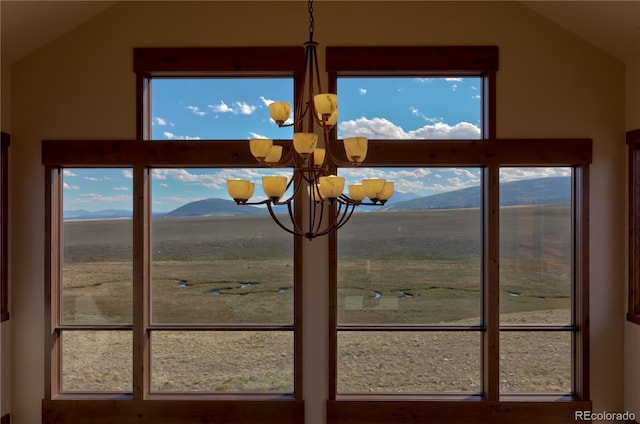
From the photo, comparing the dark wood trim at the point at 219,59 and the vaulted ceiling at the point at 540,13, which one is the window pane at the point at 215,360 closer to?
the dark wood trim at the point at 219,59

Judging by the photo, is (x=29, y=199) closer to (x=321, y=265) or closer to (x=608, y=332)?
(x=321, y=265)

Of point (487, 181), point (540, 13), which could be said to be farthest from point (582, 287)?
point (540, 13)

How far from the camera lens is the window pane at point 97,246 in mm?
3590

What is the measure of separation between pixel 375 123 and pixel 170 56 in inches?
68.2

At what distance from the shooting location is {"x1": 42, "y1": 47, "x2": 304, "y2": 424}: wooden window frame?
3453mm

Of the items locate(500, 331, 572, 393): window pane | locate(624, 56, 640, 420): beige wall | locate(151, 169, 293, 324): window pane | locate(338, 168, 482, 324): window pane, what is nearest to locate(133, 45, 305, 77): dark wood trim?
locate(151, 169, 293, 324): window pane

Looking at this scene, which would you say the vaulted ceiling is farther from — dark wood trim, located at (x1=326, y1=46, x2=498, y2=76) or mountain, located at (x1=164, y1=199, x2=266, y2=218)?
mountain, located at (x1=164, y1=199, x2=266, y2=218)

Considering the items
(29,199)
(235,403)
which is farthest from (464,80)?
(29,199)

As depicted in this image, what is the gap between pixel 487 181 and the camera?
3.48m

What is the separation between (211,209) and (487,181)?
89.0 inches

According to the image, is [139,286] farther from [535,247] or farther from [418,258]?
[535,247]

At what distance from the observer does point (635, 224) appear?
3391 mm

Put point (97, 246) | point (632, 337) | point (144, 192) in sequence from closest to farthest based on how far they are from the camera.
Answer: point (632, 337)
point (144, 192)
point (97, 246)

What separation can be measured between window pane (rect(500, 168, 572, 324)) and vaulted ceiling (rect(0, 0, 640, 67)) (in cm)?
103
